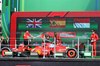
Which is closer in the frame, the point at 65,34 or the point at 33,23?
the point at 65,34

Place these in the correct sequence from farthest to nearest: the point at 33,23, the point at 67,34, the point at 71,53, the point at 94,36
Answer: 1. the point at 33,23
2. the point at 67,34
3. the point at 94,36
4. the point at 71,53

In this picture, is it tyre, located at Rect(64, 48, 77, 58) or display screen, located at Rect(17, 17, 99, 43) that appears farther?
display screen, located at Rect(17, 17, 99, 43)

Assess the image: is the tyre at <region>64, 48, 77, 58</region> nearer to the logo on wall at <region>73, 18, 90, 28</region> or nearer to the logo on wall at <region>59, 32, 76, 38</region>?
the logo on wall at <region>59, 32, 76, 38</region>

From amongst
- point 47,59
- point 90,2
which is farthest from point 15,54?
point 90,2

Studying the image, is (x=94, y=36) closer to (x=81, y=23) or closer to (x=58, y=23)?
(x=81, y=23)

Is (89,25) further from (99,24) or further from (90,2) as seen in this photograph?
(90,2)

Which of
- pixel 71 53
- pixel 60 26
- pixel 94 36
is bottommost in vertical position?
pixel 71 53

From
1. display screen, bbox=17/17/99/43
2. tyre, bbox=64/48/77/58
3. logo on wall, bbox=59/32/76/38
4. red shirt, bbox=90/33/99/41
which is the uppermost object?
display screen, bbox=17/17/99/43

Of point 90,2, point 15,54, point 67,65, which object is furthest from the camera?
point 90,2

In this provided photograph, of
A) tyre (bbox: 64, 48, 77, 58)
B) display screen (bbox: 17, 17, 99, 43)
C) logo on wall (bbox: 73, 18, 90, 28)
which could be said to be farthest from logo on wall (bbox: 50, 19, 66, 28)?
tyre (bbox: 64, 48, 77, 58)

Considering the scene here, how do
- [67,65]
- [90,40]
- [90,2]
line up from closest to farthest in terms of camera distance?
1. [67,65]
2. [90,40]
3. [90,2]

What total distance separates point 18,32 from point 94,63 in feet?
13.1

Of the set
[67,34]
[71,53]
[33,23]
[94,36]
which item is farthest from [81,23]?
[71,53]

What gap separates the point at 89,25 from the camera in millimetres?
8398
